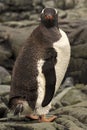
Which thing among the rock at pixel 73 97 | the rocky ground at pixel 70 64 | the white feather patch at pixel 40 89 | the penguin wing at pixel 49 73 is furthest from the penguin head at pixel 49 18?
the rock at pixel 73 97

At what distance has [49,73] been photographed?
6707 millimetres

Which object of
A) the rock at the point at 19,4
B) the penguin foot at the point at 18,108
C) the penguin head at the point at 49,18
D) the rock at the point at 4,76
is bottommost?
the rock at the point at 19,4

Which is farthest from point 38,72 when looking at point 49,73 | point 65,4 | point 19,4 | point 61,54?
point 65,4

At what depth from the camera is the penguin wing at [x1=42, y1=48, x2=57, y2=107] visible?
6.64 m

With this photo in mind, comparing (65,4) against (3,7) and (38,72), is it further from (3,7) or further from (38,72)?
(38,72)

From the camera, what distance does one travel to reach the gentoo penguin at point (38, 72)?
6527 millimetres

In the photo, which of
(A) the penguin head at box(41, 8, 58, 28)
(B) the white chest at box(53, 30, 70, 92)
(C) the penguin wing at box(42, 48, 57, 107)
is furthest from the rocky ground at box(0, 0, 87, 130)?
(A) the penguin head at box(41, 8, 58, 28)

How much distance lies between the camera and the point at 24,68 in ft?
21.4

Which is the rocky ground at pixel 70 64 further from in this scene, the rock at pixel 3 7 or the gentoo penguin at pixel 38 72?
the gentoo penguin at pixel 38 72

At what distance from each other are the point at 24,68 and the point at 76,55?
24.8 feet

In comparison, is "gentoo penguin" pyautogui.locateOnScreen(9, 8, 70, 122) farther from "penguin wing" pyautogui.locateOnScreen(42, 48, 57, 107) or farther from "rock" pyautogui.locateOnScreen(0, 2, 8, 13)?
"rock" pyautogui.locateOnScreen(0, 2, 8, 13)

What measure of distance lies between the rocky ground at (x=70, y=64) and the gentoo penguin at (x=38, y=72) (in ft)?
0.77

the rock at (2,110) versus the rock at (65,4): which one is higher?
the rock at (2,110)

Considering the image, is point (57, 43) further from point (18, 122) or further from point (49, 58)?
point (18, 122)
